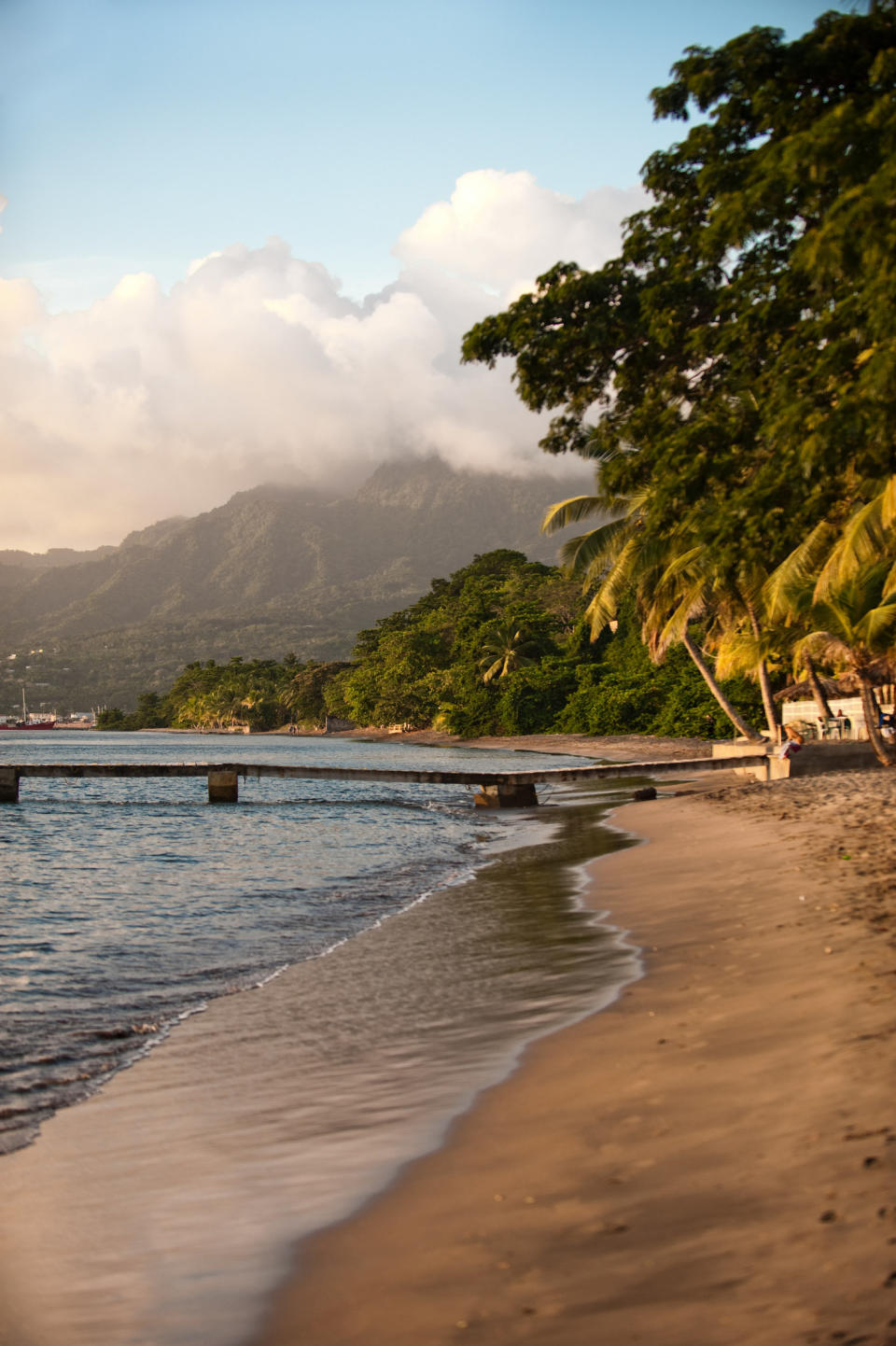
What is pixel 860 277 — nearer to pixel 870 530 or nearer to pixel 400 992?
pixel 400 992

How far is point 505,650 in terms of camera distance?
74438mm

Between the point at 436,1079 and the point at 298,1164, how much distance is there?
110cm

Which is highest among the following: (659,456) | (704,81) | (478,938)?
(704,81)

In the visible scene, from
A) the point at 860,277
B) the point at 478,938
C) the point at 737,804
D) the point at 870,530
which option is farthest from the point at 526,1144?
the point at 870,530

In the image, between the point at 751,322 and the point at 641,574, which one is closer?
the point at 751,322

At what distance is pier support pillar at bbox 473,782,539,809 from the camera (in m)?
25.6

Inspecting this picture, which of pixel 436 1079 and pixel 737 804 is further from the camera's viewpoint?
pixel 737 804

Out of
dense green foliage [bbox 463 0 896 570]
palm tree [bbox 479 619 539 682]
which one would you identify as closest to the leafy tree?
dense green foliage [bbox 463 0 896 570]

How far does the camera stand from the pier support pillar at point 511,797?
83.9 ft

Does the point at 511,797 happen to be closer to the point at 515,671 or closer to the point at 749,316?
the point at 749,316

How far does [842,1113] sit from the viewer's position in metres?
3.72

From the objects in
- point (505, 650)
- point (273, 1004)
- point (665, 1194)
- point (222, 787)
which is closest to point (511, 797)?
point (222, 787)

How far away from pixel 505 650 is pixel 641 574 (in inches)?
1755

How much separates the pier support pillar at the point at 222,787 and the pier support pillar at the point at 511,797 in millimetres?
8749
